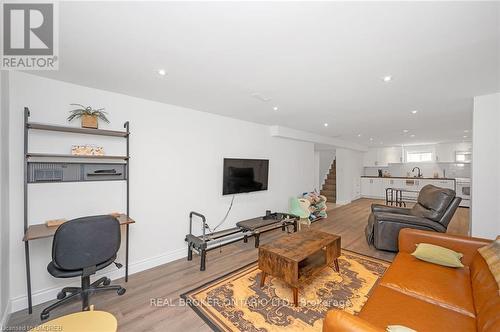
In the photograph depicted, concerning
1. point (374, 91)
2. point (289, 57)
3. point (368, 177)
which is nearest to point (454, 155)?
point (368, 177)

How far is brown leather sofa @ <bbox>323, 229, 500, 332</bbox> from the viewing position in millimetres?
1108

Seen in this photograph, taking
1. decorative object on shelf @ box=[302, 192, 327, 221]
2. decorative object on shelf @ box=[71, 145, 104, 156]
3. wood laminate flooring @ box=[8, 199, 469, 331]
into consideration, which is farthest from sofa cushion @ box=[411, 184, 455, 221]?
decorative object on shelf @ box=[71, 145, 104, 156]

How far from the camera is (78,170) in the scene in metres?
2.32

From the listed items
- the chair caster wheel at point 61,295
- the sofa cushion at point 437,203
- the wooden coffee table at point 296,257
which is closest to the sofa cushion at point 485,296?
the wooden coffee table at point 296,257

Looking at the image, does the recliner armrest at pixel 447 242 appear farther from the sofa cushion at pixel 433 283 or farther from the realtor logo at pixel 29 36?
the realtor logo at pixel 29 36

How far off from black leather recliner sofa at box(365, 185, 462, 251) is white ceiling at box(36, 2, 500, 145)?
1.46 m

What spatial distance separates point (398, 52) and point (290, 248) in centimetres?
211

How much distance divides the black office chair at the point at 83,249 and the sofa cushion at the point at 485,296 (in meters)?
2.73

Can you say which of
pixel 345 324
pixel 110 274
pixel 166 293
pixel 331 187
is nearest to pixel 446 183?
pixel 331 187

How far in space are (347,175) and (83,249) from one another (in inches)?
312

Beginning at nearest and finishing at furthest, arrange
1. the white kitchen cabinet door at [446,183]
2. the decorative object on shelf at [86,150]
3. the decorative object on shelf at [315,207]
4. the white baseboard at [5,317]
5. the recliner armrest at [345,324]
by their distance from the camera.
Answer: the recliner armrest at [345,324], the white baseboard at [5,317], the decorative object on shelf at [86,150], the decorative object on shelf at [315,207], the white kitchen cabinet door at [446,183]

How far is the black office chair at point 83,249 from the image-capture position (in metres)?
1.74

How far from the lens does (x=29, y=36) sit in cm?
149

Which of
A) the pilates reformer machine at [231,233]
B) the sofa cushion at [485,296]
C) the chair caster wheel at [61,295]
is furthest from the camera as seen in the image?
the pilates reformer machine at [231,233]
